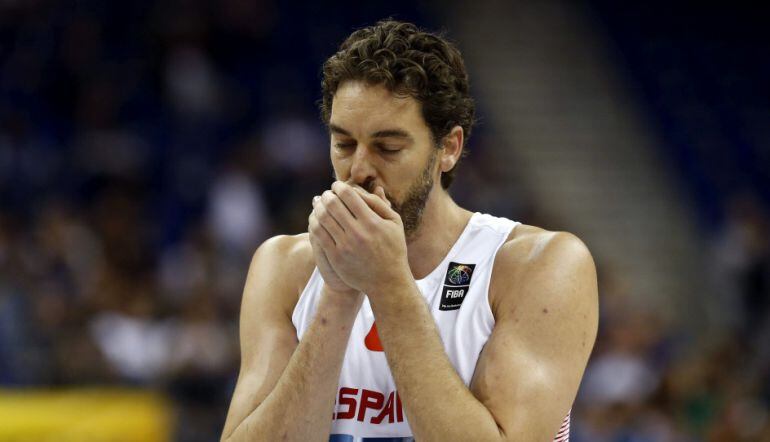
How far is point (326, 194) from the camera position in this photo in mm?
3771

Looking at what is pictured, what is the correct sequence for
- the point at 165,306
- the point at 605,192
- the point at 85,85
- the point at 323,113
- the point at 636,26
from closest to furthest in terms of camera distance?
1. the point at 323,113
2. the point at 165,306
3. the point at 85,85
4. the point at 605,192
5. the point at 636,26

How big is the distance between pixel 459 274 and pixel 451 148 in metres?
0.51

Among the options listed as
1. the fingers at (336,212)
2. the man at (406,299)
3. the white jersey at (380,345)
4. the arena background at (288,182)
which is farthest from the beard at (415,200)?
the arena background at (288,182)

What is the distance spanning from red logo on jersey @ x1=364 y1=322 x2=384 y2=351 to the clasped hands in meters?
0.44

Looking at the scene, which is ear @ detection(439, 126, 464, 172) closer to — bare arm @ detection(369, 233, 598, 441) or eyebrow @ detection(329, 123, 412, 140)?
eyebrow @ detection(329, 123, 412, 140)

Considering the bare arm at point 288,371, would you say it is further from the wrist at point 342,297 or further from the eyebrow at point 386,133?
the eyebrow at point 386,133

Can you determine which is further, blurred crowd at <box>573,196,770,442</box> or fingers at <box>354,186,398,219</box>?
blurred crowd at <box>573,196,770,442</box>

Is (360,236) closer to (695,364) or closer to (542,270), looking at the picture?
(542,270)

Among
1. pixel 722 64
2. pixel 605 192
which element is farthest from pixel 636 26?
pixel 605 192

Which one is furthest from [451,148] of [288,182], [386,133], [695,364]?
[288,182]

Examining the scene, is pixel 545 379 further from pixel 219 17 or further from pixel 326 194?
pixel 219 17

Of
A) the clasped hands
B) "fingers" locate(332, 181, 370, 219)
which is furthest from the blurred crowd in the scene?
"fingers" locate(332, 181, 370, 219)

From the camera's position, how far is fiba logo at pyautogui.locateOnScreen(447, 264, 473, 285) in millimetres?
4230

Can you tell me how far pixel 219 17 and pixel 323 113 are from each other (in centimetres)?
1121
